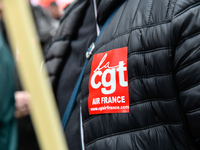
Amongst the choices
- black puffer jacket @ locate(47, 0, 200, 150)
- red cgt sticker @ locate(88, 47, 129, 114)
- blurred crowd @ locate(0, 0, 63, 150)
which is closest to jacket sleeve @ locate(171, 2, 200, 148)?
black puffer jacket @ locate(47, 0, 200, 150)

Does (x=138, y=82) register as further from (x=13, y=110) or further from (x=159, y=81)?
(x=13, y=110)

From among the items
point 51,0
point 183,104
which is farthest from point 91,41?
point 51,0

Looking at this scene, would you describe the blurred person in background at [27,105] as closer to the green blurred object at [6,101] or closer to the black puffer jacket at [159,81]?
the green blurred object at [6,101]

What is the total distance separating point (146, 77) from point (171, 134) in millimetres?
151

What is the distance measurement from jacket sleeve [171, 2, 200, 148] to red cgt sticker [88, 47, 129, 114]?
0.48 ft

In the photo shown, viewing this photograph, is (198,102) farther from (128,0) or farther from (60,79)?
(60,79)

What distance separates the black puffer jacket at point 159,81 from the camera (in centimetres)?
60

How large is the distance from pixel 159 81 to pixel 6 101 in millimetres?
702

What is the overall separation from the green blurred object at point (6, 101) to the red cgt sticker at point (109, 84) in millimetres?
442

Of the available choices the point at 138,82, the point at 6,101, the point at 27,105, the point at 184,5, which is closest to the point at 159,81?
the point at 138,82

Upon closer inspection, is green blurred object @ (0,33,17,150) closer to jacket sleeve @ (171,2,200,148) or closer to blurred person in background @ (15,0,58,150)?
blurred person in background @ (15,0,58,150)

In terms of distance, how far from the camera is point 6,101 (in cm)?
108

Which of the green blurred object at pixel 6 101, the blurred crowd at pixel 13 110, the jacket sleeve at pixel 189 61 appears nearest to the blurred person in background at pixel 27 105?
the blurred crowd at pixel 13 110

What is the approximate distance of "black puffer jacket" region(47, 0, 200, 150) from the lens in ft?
1.97
